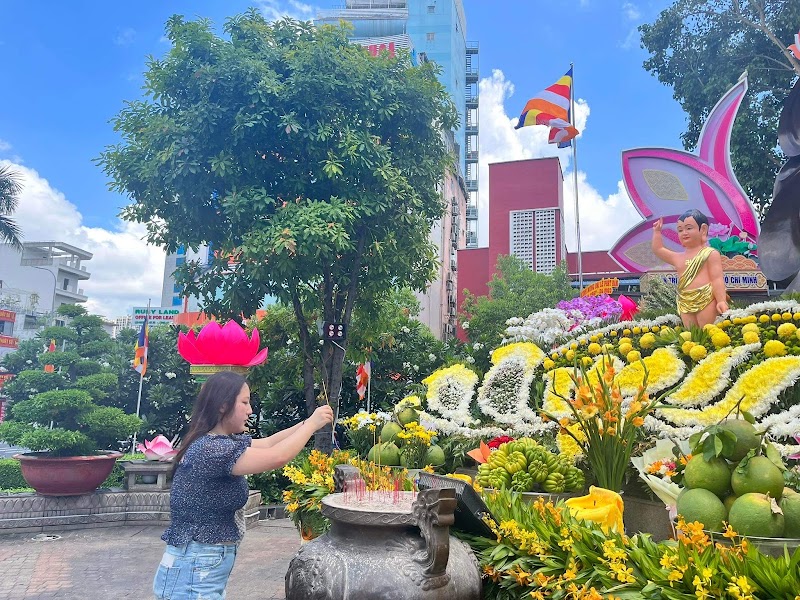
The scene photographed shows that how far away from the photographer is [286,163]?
357 inches

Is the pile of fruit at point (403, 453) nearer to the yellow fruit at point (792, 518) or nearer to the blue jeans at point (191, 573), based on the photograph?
the blue jeans at point (191, 573)

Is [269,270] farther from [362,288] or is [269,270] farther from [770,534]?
[770,534]

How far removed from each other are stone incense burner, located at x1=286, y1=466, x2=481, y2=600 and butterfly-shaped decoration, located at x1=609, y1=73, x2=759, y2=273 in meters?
12.2

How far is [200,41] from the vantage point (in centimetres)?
857

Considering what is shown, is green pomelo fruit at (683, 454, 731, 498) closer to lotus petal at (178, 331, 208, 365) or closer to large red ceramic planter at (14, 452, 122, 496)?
lotus petal at (178, 331, 208, 365)

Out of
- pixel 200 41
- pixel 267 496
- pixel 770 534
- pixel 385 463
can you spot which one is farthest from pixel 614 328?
pixel 200 41

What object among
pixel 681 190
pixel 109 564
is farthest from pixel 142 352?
pixel 681 190

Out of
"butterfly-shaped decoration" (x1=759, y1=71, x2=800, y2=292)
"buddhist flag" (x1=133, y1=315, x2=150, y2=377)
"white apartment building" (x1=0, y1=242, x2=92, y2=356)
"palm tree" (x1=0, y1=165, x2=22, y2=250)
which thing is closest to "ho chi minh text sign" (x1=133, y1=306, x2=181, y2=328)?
"white apartment building" (x1=0, y1=242, x2=92, y2=356)

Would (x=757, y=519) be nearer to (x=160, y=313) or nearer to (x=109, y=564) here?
(x=109, y=564)

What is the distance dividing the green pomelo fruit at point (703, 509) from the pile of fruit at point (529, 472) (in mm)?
986

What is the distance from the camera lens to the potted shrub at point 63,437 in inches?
271

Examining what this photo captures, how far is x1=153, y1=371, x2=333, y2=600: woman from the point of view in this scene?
2254mm

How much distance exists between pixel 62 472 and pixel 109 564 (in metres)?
1.71

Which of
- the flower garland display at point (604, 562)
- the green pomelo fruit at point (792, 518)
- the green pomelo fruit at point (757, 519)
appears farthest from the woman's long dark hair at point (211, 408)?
the green pomelo fruit at point (792, 518)
